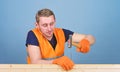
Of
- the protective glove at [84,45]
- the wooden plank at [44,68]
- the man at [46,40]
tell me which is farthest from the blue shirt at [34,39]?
the wooden plank at [44,68]

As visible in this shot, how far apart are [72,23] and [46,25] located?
663 mm

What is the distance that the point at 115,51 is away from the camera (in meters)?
2.11


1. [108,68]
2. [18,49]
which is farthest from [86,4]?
[108,68]

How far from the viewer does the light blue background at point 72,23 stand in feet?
6.79

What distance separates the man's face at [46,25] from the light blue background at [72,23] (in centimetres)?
62

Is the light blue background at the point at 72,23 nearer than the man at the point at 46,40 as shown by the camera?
No

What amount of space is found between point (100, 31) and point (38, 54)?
83cm

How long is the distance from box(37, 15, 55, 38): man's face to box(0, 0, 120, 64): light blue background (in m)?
0.62

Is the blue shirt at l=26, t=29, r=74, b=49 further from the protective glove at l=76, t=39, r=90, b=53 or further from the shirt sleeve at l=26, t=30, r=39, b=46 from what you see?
the protective glove at l=76, t=39, r=90, b=53

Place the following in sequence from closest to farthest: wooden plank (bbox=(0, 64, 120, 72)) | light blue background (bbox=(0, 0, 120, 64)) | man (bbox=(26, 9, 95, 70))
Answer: wooden plank (bbox=(0, 64, 120, 72)) < man (bbox=(26, 9, 95, 70)) < light blue background (bbox=(0, 0, 120, 64))

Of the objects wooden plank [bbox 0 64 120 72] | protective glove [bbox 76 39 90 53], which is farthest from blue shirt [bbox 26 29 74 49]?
wooden plank [bbox 0 64 120 72]

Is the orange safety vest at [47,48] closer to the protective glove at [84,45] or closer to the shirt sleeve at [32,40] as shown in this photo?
the shirt sleeve at [32,40]

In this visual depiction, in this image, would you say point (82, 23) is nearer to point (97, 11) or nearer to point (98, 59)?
point (97, 11)

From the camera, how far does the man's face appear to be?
1.45 m
